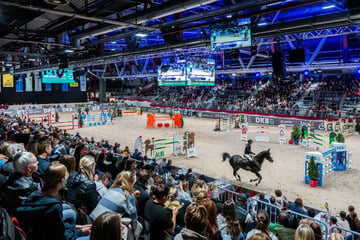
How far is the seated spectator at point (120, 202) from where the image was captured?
3285 mm

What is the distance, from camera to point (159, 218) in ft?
10.7

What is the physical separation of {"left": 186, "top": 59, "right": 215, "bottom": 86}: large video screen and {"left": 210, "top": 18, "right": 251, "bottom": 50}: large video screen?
28.9 feet

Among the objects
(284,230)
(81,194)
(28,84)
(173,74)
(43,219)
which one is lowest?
(284,230)

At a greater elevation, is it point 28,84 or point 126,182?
point 28,84

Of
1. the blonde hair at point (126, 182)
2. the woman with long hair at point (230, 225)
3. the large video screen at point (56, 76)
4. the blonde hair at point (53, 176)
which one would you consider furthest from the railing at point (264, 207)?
the large video screen at point (56, 76)

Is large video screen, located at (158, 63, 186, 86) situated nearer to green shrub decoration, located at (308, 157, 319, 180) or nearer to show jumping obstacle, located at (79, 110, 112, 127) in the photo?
show jumping obstacle, located at (79, 110, 112, 127)

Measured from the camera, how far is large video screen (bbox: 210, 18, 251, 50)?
1087 centimetres

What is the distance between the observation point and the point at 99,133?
2289 centimetres

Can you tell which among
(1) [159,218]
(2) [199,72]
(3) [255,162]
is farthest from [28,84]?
(1) [159,218]

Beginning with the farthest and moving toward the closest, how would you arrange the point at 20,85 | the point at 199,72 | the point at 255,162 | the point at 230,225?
the point at 20,85, the point at 199,72, the point at 255,162, the point at 230,225

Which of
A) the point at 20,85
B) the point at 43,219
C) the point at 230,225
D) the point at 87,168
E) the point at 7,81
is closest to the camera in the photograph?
the point at 43,219

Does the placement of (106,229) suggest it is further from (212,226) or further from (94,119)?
(94,119)

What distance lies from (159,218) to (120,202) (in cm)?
50

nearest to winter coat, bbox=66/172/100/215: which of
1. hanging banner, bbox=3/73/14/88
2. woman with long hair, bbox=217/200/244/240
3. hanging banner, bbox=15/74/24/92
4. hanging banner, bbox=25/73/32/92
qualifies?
woman with long hair, bbox=217/200/244/240
